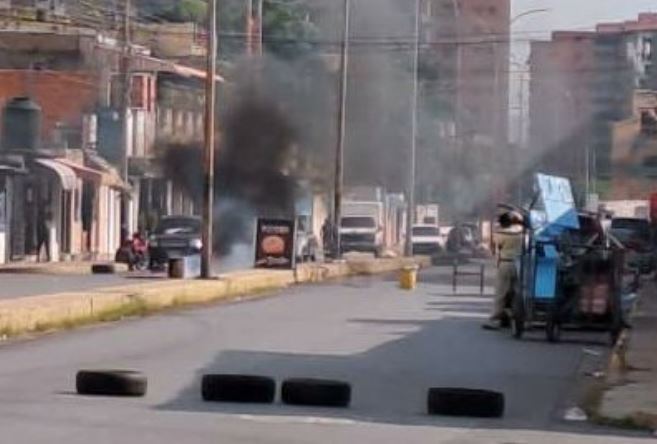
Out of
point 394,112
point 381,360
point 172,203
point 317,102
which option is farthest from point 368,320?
point 172,203

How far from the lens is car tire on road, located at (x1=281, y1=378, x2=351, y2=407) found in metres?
16.8

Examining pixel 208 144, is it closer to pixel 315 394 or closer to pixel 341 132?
pixel 341 132

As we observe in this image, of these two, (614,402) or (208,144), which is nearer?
(614,402)

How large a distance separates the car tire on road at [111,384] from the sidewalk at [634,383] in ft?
12.8

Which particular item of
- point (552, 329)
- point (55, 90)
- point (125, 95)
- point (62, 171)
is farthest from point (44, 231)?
point (552, 329)

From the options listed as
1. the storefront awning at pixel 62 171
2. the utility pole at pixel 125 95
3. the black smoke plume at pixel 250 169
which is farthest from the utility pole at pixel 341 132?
the storefront awning at pixel 62 171

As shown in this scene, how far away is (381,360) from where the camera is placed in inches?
883

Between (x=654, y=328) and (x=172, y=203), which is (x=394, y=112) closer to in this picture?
(x=172, y=203)

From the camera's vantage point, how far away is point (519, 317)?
88.5ft

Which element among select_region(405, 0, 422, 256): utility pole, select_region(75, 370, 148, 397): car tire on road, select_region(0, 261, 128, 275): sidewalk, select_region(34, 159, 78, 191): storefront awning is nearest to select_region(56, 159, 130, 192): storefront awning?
select_region(34, 159, 78, 191): storefront awning

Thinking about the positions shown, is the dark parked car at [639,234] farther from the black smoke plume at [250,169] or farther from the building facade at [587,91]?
the black smoke plume at [250,169]

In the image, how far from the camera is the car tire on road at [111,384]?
16938mm

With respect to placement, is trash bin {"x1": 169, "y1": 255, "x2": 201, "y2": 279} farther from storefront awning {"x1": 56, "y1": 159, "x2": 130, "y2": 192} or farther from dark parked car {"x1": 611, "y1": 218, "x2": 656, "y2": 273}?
storefront awning {"x1": 56, "y1": 159, "x2": 130, "y2": 192}

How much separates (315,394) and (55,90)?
60.9m
